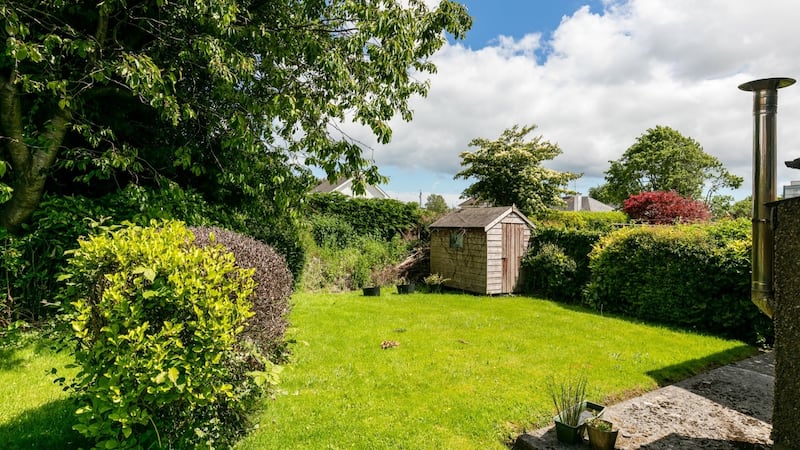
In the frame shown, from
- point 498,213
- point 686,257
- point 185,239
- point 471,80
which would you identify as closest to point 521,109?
point 498,213

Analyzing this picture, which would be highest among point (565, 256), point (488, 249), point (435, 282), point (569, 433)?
point (488, 249)

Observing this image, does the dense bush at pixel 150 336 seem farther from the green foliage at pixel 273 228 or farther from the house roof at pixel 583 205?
the house roof at pixel 583 205

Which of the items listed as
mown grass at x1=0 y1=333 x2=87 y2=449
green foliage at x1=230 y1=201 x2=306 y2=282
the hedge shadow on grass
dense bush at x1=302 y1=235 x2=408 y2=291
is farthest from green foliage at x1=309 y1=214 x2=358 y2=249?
the hedge shadow on grass

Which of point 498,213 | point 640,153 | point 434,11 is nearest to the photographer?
point 434,11

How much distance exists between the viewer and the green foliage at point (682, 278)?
705cm

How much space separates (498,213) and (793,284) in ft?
28.7

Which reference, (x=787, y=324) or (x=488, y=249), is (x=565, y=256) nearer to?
(x=488, y=249)

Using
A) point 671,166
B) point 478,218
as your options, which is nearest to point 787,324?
point 478,218

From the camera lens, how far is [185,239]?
3.00 metres

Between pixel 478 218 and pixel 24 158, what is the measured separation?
10.0m

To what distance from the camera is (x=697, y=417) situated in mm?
3818

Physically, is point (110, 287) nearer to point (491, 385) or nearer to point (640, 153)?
point (491, 385)

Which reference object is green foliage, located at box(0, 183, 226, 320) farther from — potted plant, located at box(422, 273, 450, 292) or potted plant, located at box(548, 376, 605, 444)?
potted plant, located at box(422, 273, 450, 292)

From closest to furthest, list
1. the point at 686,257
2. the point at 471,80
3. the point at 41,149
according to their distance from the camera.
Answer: the point at 41,149 < the point at 686,257 < the point at 471,80
